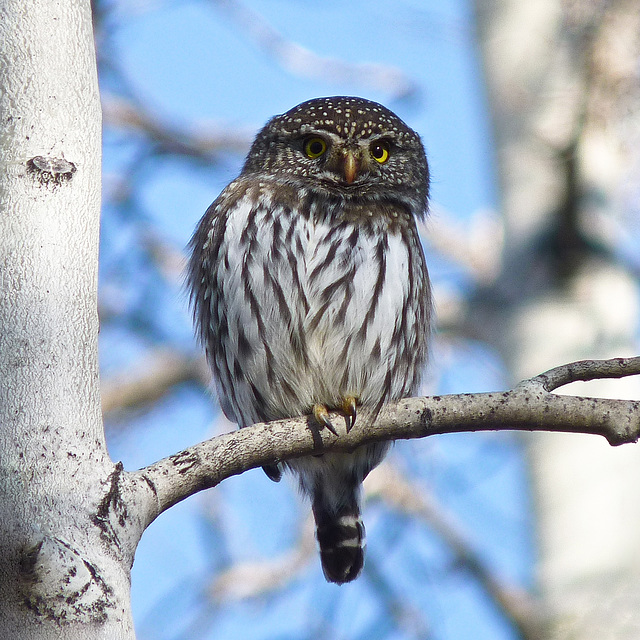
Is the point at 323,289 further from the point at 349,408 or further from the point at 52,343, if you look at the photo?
the point at 52,343

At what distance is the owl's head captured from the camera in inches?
136

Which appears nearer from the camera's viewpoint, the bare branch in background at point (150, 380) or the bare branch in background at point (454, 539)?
the bare branch in background at point (454, 539)

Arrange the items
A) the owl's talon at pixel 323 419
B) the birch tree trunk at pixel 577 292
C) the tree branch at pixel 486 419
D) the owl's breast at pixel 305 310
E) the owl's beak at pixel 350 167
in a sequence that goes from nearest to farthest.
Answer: the tree branch at pixel 486 419 → the owl's talon at pixel 323 419 → the owl's breast at pixel 305 310 → the owl's beak at pixel 350 167 → the birch tree trunk at pixel 577 292

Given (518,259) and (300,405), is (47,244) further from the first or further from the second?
(518,259)

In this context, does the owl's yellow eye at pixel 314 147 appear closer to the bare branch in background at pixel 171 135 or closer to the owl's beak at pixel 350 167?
the owl's beak at pixel 350 167

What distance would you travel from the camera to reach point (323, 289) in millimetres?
3076

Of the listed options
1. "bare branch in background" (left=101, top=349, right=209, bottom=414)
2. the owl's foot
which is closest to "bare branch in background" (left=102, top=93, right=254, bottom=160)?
"bare branch in background" (left=101, top=349, right=209, bottom=414)

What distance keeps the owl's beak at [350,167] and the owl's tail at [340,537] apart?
46.5 inches

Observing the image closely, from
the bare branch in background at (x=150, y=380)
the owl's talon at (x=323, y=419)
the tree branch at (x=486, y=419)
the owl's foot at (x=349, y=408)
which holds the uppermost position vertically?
the bare branch in background at (x=150, y=380)

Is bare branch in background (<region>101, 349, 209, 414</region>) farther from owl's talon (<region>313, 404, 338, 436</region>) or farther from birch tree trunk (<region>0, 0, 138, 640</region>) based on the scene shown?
birch tree trunk (<region>0, 0, 138, 640</region>)

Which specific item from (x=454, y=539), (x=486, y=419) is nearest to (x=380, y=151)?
(x=486, y=419)

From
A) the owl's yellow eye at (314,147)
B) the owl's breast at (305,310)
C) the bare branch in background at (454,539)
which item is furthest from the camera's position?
the bare branch in background at (454,539)

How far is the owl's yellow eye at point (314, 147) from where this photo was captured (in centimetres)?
358

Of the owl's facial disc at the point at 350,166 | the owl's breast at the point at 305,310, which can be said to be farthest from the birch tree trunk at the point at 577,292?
the owl's breast at the point at 305,310
